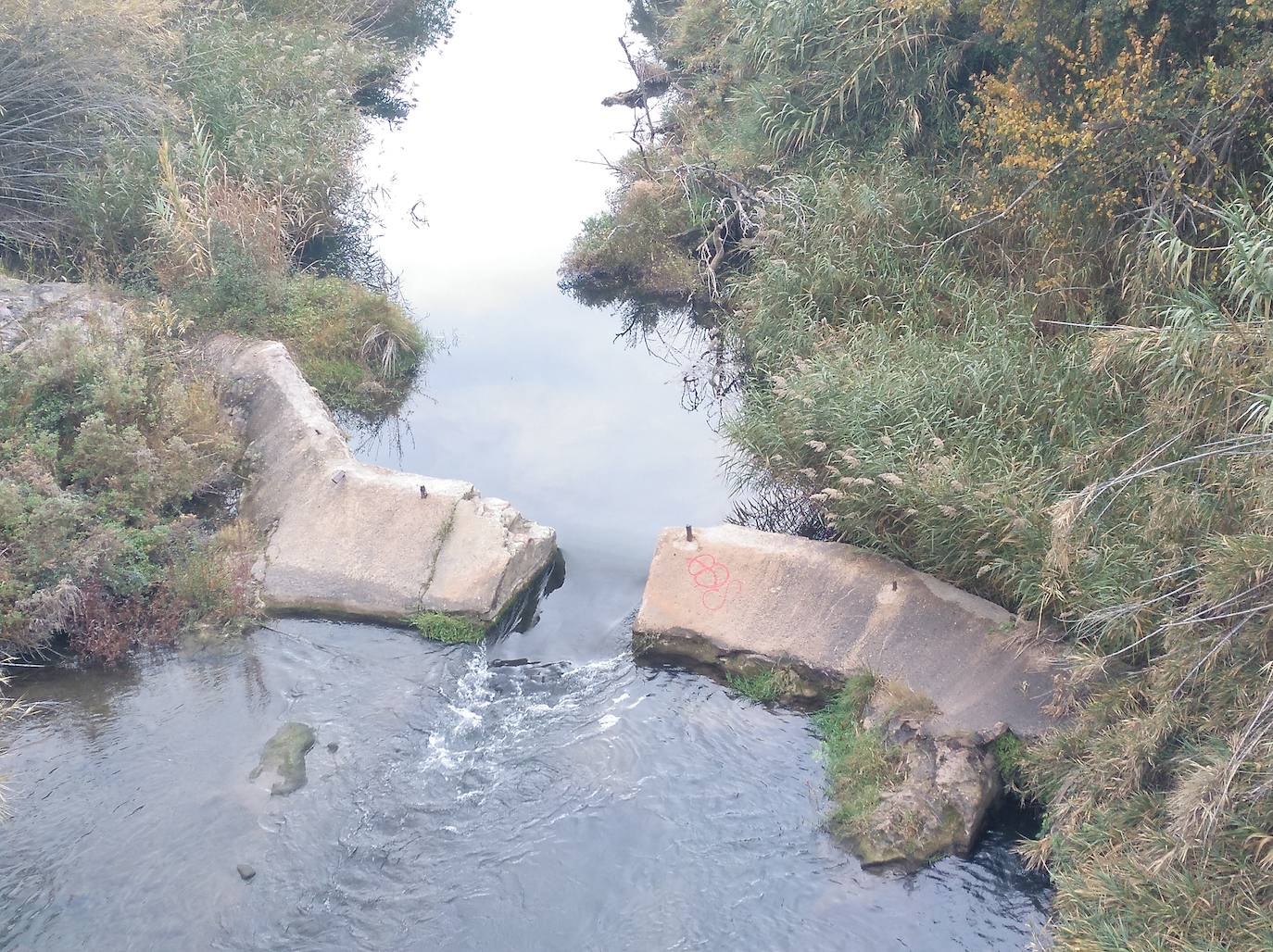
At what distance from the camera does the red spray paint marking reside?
920 centimetres

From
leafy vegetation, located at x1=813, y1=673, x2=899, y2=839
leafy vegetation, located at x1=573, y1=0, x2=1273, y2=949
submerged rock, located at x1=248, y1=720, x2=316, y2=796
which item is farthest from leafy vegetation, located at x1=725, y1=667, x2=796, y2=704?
submerged rock, located at x1=248, y1=720, x2=316, y2=796

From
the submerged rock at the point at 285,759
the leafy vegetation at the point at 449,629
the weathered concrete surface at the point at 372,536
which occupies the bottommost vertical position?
the submerged rock at the point at 285,759

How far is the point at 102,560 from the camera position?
920 centimetres

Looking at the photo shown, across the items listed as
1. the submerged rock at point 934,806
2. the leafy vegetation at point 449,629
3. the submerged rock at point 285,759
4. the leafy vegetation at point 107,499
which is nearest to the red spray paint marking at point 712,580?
the leafy vegetation at point 449,629

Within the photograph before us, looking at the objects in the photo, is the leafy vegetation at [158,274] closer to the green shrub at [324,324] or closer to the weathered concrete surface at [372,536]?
the green shrub at [324,324]

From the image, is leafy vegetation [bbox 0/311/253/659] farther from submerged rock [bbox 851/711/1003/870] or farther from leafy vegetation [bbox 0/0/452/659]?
submerged rock [bbox 851/711/1003/870]

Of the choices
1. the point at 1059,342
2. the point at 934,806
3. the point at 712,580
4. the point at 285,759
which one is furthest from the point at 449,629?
the point at 1059,342

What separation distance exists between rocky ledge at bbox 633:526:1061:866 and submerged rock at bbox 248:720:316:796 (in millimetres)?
2868

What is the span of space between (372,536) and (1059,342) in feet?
22.4

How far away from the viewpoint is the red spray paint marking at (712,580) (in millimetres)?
9195

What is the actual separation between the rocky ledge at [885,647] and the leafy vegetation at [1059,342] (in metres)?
0.29

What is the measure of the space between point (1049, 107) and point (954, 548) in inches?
196

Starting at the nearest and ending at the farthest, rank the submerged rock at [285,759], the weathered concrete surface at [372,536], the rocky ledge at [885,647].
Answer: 1. the rocky ledge at [885,647]
2. the submerged rock at [285,759]
3. the weathered concrete surface at [372,536]

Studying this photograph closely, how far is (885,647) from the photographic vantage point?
848cm
